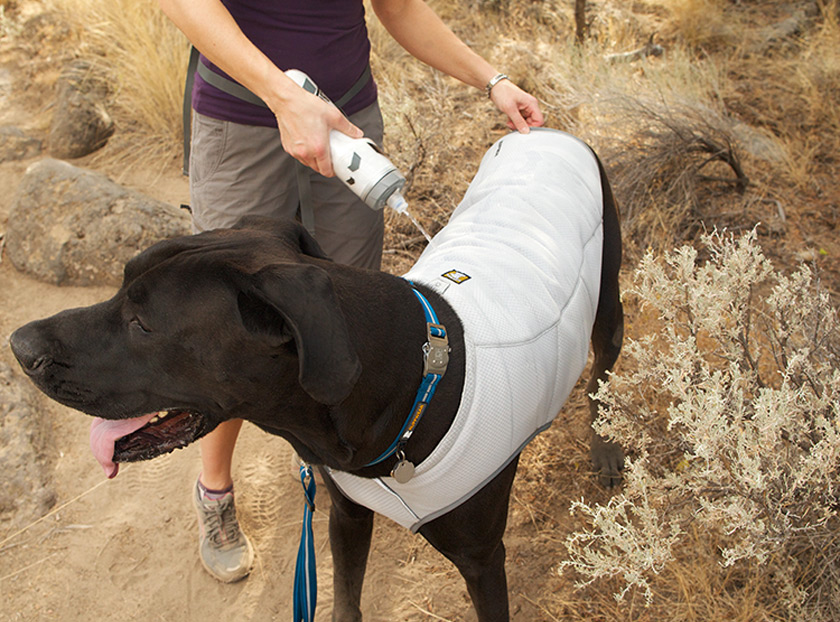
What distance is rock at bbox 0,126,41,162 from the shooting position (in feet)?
17.8

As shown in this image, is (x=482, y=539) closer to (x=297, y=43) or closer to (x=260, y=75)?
(x=260, y=75)

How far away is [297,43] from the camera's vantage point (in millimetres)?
2295

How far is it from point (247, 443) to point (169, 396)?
177 cm

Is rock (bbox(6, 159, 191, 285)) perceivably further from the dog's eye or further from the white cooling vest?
the dog's eye

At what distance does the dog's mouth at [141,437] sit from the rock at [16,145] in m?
4.37

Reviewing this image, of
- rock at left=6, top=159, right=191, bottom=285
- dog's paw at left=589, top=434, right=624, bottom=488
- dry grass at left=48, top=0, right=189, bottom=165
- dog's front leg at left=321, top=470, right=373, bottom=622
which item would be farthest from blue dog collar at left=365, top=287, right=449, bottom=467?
dry grass at left=48, top=0, right=189, bottom=165

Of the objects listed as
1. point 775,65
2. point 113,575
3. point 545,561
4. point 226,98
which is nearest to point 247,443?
point 113,575

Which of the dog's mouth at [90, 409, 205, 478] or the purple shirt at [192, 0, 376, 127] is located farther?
the purple shirt at [192, 0, 376, 127]

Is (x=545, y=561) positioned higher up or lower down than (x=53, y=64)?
lower down

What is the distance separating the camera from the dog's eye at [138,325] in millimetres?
1681

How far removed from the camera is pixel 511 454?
1981 millimetres

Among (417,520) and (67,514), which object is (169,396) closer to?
(417,520)

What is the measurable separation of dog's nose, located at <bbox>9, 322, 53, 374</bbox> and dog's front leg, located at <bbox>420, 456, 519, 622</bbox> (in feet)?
3.34

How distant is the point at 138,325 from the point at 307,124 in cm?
68
